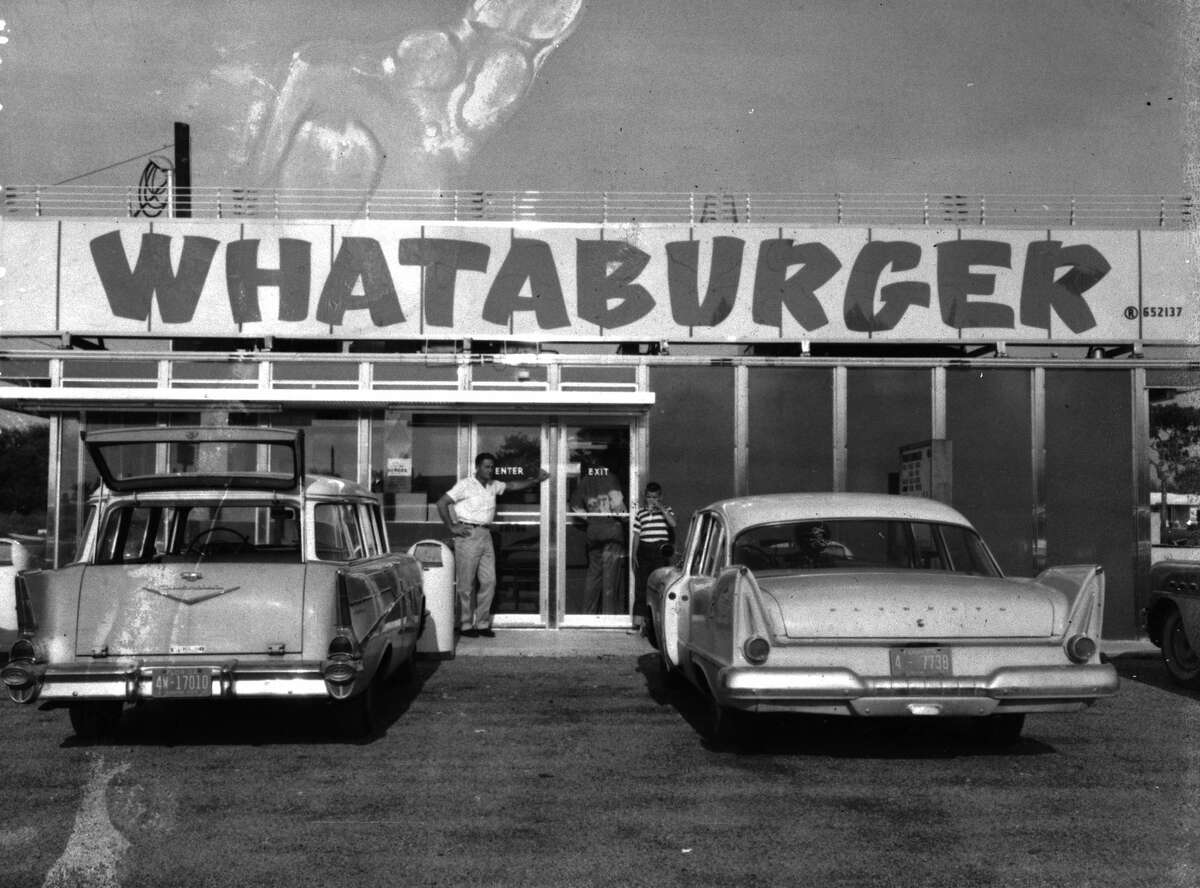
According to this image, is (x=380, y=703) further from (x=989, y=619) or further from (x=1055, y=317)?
(x=1055, y=317)

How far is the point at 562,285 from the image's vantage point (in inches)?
570

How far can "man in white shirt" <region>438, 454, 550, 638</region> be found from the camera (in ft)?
41.9

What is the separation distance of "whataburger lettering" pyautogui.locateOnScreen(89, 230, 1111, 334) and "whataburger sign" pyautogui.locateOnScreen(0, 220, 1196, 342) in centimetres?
2

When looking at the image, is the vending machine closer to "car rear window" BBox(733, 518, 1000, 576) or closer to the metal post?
"car rear window" BBox(733, 518, 1000, 576)

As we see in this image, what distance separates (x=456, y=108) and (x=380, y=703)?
18.6 ft

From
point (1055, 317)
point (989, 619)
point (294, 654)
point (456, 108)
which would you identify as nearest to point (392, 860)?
point (294, 654)

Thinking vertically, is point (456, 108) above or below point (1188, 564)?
above

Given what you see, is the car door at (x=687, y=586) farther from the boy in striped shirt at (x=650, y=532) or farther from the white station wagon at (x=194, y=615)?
the boy in striped shirt at (x=650, y=532)

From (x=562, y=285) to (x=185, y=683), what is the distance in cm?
856

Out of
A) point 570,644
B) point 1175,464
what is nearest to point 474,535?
point 570,644

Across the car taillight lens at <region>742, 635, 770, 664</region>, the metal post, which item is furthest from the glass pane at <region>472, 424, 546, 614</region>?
the metal post

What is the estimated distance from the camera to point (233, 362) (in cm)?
1412

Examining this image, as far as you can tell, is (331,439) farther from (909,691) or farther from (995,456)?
(909,691)

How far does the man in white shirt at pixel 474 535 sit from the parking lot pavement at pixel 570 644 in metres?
0.31
